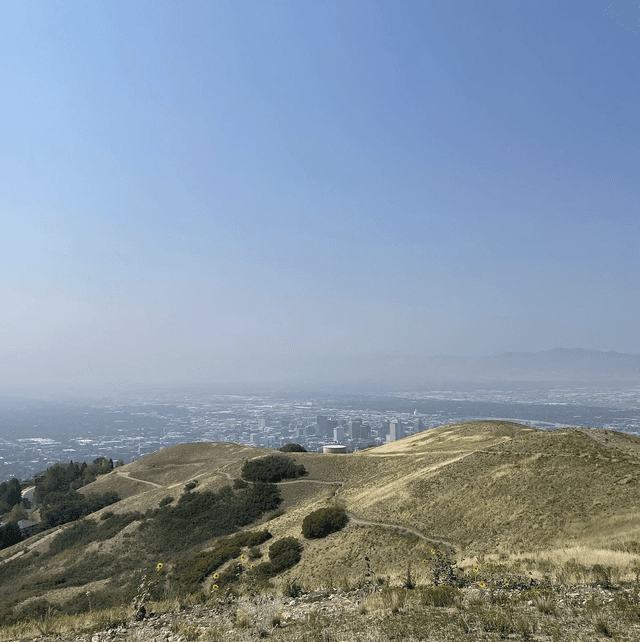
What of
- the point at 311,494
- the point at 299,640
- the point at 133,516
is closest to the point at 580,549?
the point at 299,640

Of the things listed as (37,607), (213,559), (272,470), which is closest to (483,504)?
(213,559)

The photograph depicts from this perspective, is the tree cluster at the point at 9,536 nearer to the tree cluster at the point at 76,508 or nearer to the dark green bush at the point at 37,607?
the tree cluster at the point at 76,508

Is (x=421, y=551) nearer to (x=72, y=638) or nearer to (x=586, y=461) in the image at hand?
(x=586, y=461)

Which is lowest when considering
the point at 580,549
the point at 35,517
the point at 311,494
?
the point at 35,517

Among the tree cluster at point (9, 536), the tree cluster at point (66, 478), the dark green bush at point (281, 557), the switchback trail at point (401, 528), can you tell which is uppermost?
the switchback trail at point (401, 528)

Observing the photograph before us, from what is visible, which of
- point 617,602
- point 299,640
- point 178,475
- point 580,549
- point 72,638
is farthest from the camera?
point 178,475

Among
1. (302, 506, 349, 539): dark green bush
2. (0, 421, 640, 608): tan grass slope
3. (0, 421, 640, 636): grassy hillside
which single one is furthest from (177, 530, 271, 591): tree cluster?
(302, 506, 349, 539): dark green bush

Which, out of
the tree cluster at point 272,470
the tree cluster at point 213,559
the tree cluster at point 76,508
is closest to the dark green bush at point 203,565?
the tree cluster at point 213,559

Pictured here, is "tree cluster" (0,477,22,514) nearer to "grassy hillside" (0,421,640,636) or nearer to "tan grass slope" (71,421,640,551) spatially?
"grassy hillside" (0,421,640,636)
